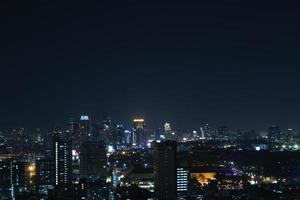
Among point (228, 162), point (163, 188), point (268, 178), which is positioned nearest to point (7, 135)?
point (228, 162)

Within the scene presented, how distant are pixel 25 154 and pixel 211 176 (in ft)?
30.0

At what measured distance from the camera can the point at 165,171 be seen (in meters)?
15.3

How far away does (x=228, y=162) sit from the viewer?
2694cm

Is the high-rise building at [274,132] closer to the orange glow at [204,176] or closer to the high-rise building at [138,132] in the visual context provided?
the high-rise building at [138,132]

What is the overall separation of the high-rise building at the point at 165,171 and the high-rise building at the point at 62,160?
269cm

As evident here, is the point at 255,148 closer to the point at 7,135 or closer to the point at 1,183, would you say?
the point at 7,135

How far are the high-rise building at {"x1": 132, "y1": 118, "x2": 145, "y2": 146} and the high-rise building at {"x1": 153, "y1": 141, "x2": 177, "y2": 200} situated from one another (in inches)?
891

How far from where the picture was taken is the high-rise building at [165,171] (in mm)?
14852

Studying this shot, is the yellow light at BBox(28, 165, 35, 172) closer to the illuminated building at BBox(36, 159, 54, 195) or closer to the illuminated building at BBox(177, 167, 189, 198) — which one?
the illuminated building at BBox(36, 159, 54, 195)

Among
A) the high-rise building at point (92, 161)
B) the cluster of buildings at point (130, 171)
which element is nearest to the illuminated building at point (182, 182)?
the cluster of buildings at point (130, 171)

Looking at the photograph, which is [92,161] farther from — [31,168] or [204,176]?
[204,176]

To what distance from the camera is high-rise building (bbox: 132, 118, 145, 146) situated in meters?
39.1

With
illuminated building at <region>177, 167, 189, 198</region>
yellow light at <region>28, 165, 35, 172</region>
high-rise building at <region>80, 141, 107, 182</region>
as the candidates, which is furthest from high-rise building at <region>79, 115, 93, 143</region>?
illuminated building at <region>177, 167, 189, 198</region>

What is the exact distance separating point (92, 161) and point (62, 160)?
8.51 ft
